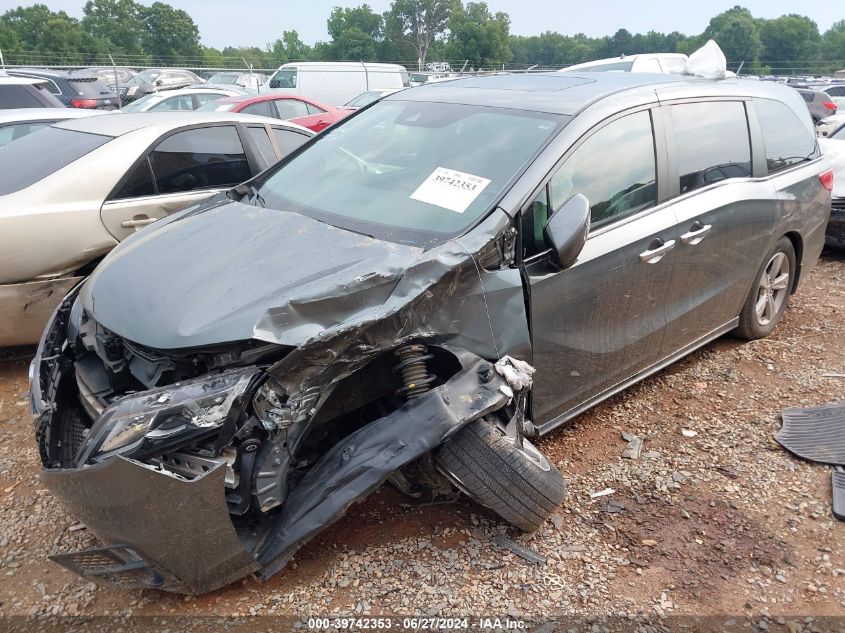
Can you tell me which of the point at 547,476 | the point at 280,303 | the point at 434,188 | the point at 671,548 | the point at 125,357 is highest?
the point at 434,188

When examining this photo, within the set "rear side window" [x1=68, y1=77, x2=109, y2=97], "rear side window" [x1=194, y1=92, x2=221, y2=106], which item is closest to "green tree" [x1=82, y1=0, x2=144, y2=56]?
"rear side window" [x1=68, y1=77, x2=109, y2=97]

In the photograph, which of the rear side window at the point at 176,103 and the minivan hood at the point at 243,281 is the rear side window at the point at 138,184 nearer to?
the minivan hood at the point at 243,281

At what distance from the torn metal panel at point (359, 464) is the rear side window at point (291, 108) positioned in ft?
31.5

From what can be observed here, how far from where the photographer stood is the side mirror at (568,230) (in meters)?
2.57

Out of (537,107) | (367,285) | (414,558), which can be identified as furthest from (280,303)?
(537,107)

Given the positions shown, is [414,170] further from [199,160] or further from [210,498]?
[199,160]

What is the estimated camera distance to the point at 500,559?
2613mm

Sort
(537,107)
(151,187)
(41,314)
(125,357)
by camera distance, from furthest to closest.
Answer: (151,187)
(41,314)
(537,107)
(125,357)

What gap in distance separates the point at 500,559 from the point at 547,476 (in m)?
0.38

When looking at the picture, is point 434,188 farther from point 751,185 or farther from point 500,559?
point 751,185

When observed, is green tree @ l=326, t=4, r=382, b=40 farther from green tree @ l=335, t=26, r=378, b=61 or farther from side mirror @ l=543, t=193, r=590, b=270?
side mirror @ l=543, t=193, r=590, b=270

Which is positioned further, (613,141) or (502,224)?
(613,141)

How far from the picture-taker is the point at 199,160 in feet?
15.2

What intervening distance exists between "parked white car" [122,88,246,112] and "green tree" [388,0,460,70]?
68.2 m
